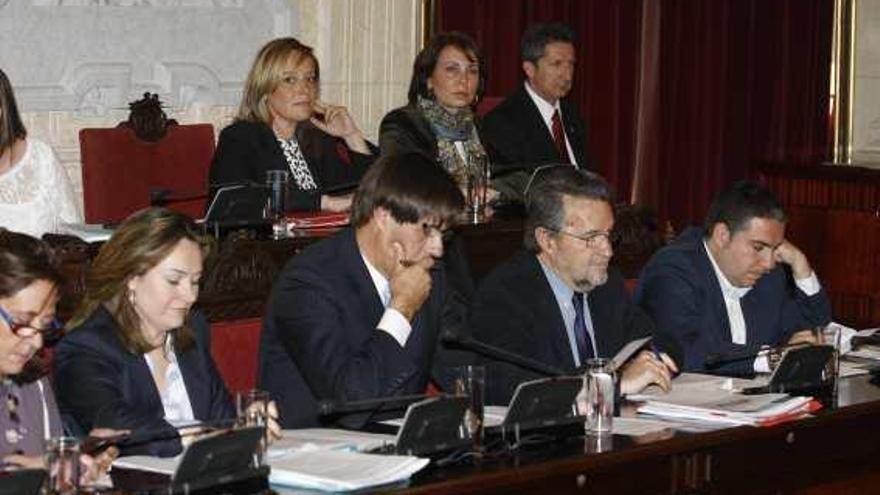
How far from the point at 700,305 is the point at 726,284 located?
16cm

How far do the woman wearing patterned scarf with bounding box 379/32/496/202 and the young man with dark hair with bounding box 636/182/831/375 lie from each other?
5.60 feet

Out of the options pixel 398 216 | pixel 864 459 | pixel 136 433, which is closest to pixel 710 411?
pixel 864 459

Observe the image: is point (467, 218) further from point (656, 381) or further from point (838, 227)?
point (838, 227)

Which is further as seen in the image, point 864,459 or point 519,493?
point 864,459

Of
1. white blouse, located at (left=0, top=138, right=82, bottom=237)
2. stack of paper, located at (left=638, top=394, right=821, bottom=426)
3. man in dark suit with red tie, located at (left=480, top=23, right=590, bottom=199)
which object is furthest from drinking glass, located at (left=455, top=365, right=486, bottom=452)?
man in dark suit with red tie, located at (left=480, top=23, right=590, bottom=199)

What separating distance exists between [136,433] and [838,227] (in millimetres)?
6380

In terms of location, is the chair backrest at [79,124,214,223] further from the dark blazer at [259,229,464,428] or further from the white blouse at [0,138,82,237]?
the dark blazer at [259,229,464,428]

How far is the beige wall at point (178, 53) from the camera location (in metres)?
7.06

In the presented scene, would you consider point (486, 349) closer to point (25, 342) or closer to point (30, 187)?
point (25, 342)

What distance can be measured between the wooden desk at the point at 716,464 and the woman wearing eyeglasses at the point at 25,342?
2.69ft

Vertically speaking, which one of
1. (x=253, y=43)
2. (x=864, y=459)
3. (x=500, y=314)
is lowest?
(x=864, y=459)

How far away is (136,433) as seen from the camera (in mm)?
3771

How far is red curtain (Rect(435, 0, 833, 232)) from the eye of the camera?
8.81 meters

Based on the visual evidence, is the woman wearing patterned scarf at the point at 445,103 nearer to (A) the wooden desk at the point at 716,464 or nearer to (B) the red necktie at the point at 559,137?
(B) the red necktie at the point at 559,137
